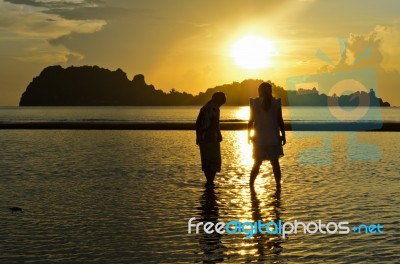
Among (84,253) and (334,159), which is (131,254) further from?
(334,159)

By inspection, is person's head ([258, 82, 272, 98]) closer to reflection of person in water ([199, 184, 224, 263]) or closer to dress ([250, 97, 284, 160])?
dress ([250, 97, 284, 160])

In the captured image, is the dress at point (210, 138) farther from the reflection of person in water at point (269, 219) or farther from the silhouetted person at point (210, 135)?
the reflection of person in water at point (269, 219)

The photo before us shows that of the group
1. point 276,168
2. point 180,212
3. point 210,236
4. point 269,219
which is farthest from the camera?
point 276,168

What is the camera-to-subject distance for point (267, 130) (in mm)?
12695

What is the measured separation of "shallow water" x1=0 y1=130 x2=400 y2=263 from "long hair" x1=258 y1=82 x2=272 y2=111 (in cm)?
181

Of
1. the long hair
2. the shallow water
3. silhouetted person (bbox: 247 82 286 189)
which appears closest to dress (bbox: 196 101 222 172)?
the shallow water

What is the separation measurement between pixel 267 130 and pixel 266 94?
0.74 metres

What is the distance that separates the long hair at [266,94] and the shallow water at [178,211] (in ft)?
5.93

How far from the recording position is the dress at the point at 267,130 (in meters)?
12.6

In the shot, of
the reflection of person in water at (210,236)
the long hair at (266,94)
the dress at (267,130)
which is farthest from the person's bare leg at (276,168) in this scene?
the reflection of person in water at (210,236)

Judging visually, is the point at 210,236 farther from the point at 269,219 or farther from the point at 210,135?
the point at 210,135

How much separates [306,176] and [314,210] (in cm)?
576

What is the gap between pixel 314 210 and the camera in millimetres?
10398

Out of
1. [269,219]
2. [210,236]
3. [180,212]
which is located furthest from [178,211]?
[210,236]
